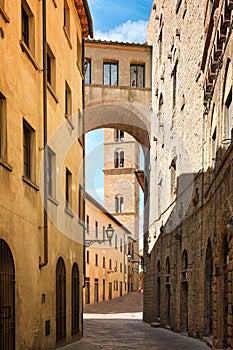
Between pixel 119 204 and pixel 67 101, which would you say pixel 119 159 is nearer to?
pixel 119 204

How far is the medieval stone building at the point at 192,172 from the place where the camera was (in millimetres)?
11375

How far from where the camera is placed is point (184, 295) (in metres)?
18.1

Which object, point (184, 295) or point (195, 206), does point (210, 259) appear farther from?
point (184, 295)

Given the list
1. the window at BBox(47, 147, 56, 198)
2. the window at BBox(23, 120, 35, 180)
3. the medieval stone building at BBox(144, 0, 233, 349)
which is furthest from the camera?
the window at BBox(47, 147, 56, 198)

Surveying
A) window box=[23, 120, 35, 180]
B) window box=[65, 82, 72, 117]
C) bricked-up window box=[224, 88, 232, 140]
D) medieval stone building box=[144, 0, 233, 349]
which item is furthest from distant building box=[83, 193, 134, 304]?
bricked-up window box=[224, 88, 232, 140]

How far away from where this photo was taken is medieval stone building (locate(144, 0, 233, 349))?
448 inches

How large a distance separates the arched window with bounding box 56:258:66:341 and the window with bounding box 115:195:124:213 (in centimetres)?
4982

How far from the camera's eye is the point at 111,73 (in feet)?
99.7

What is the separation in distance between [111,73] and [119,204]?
35749 millimetres

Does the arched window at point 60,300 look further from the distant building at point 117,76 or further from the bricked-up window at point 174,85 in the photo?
the distant building at point 117,76

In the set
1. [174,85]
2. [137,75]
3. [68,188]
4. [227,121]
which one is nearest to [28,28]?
[227,121]

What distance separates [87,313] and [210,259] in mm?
23573

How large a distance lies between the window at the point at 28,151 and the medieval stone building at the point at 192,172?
161 inches

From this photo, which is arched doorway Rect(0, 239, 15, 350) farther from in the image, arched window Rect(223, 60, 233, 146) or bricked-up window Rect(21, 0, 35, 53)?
arched window Rect(223, 60, 233, 146)
